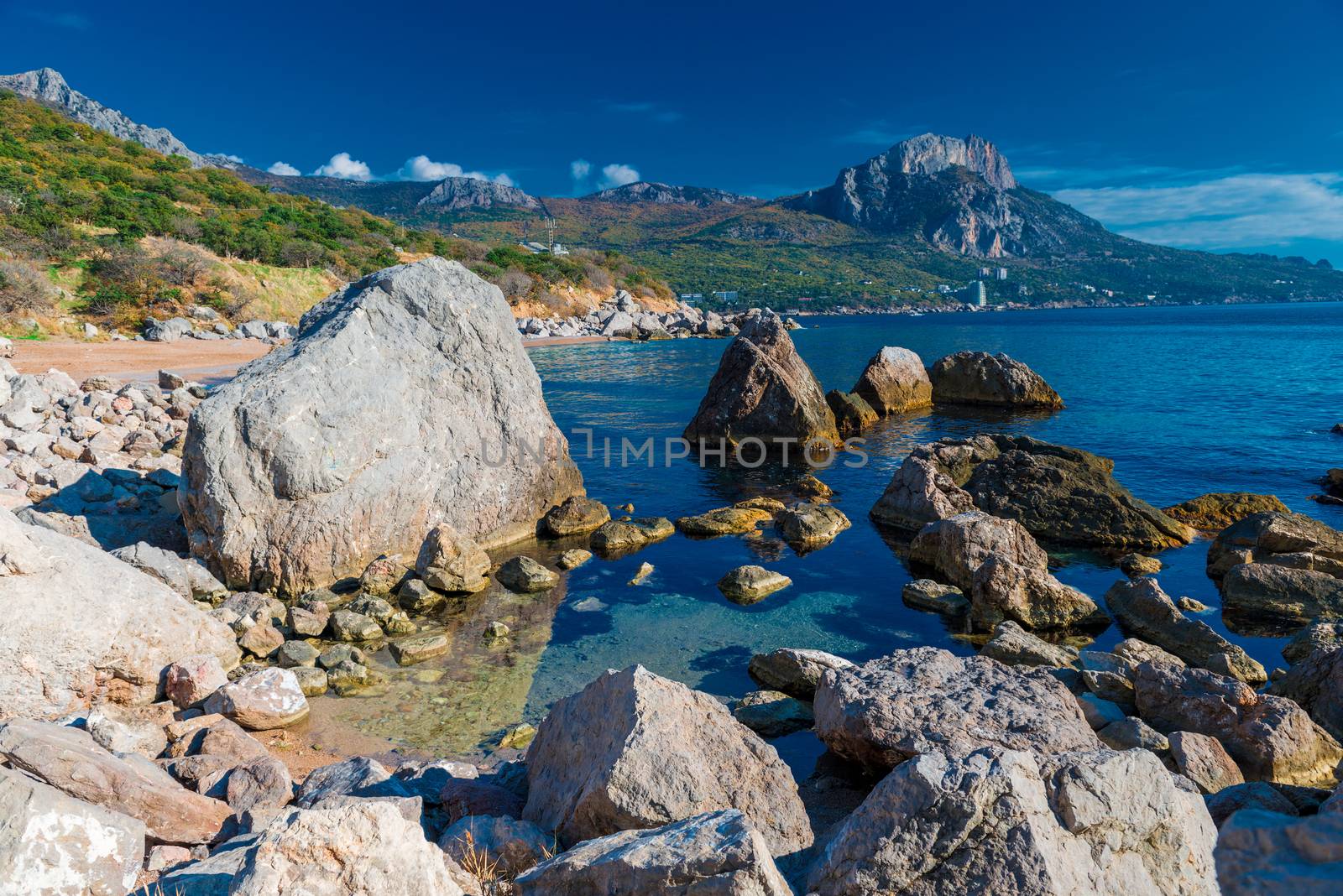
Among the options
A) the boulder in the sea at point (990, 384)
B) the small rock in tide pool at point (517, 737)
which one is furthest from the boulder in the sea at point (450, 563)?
the boulder in the sea at point (990, 384)

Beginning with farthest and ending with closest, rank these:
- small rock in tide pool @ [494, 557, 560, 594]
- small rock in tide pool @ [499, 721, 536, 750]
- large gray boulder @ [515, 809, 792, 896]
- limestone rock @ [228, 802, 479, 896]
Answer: small rock in tide pool @ [494, 557, 560, 594] < small rock in tide pool @ [499, 721, 536, 750] < large gray boulder @ [515, 809, 792, 896] < limestone rock @ [228, 802, 479, 896]

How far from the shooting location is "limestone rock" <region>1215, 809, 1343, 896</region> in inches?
110

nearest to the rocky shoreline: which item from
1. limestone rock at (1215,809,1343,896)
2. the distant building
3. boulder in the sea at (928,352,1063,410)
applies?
limestone rock at (1215,809,1343,896)

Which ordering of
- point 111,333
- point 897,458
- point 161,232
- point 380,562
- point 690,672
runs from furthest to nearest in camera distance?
point 161,232, point 111,333, point 897,458, point 380,562, point 690,672

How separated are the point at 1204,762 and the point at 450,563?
10892mm

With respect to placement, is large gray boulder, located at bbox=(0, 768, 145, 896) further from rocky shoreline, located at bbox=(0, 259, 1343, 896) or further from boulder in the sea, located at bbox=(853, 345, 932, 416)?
boulder in the sea, located at bbox=(853, 345, 932, 416)

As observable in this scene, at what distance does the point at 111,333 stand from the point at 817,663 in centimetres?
4412

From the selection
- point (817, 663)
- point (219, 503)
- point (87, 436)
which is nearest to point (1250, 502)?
point (817, 663)

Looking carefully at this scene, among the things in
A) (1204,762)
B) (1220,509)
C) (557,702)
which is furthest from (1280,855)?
(1220,509)

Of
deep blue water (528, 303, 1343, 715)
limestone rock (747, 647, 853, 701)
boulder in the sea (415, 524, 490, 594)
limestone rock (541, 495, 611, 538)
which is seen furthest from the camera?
limestone rock (541, 495, 611, 538)

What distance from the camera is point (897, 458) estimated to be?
25.0 meters

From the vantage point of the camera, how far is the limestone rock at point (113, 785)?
17.8 ft

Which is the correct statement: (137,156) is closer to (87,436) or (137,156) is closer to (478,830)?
(87,436)

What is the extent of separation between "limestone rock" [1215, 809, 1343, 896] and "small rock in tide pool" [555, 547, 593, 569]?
12.4 meters
